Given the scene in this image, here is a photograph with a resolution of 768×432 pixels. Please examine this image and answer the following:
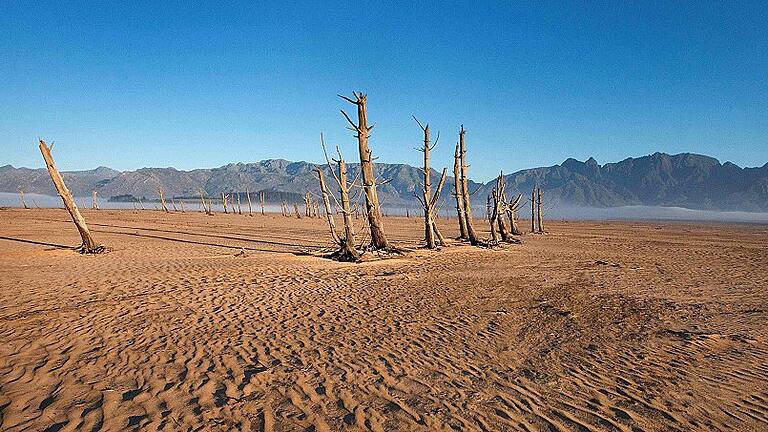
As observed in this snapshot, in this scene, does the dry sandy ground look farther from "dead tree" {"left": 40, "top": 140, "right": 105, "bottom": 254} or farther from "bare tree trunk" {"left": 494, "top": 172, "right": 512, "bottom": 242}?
"bare tree trunk" {"left": 494, "top": 172, "right": 512, "bottom": 242}

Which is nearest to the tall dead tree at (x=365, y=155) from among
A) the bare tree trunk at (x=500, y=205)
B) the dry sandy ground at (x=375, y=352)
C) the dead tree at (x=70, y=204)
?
the dry sandy ground at (x=375, y=352)

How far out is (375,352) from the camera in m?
5.95

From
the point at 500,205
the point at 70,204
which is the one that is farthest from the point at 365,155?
the point at 70,204

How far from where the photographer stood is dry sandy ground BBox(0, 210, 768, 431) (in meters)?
4.16

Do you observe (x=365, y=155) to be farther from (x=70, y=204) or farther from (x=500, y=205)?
(x=70, y=204)

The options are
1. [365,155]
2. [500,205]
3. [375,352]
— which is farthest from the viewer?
[500,205]

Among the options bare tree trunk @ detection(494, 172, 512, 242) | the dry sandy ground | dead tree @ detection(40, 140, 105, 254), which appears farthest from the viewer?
bare tree trunk @ detection(494, 172, 512, 242)

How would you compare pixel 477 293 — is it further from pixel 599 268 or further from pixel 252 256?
pixel 252 256

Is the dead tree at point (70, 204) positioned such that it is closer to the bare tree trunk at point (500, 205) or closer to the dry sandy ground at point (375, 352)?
the dry sandy ground at point (375, 352)

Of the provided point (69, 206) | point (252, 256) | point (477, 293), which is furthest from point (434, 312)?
point (69, 206)

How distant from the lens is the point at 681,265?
596 inches

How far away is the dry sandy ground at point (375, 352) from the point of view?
13.7ft

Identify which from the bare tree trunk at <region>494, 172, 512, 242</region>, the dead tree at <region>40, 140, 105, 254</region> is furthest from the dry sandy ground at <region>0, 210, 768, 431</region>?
the bare tree trunk at <region>494, 172, 512, 242</region>

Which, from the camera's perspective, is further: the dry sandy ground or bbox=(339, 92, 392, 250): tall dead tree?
bbox=(339, 92, 392, 250): tall dead tree
